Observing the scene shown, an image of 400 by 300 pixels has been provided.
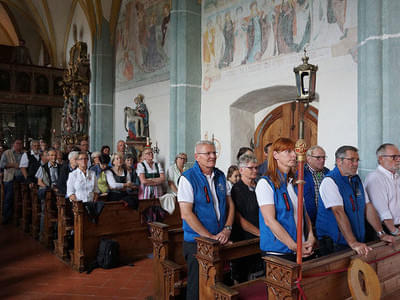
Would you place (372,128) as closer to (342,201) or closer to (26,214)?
(342,201)

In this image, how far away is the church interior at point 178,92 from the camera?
5047mm

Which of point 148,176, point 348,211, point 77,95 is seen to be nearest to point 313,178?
point 348,211

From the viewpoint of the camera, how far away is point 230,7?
8.33 meters

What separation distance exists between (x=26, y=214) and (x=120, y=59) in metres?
6.63

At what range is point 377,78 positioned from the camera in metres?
5.19

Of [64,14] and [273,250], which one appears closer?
[273,250]

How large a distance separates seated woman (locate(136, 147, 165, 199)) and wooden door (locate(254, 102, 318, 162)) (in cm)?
305

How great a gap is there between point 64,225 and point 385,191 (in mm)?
4649

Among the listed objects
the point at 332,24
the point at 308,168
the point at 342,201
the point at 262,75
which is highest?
the point at 332,24

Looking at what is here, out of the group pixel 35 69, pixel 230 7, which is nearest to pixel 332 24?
pixel 230 7

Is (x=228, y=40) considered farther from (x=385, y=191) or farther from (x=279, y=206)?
(x=279, y=206)

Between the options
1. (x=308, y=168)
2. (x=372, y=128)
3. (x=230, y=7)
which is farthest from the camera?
(x=230, y=7)

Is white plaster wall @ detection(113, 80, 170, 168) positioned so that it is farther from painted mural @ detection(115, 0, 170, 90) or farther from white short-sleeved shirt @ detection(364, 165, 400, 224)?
white short-sleeved shirt @ detection(364, 165, 400, 224)

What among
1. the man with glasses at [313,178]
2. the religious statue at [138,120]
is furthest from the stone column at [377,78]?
the religious statue at [138,120]
